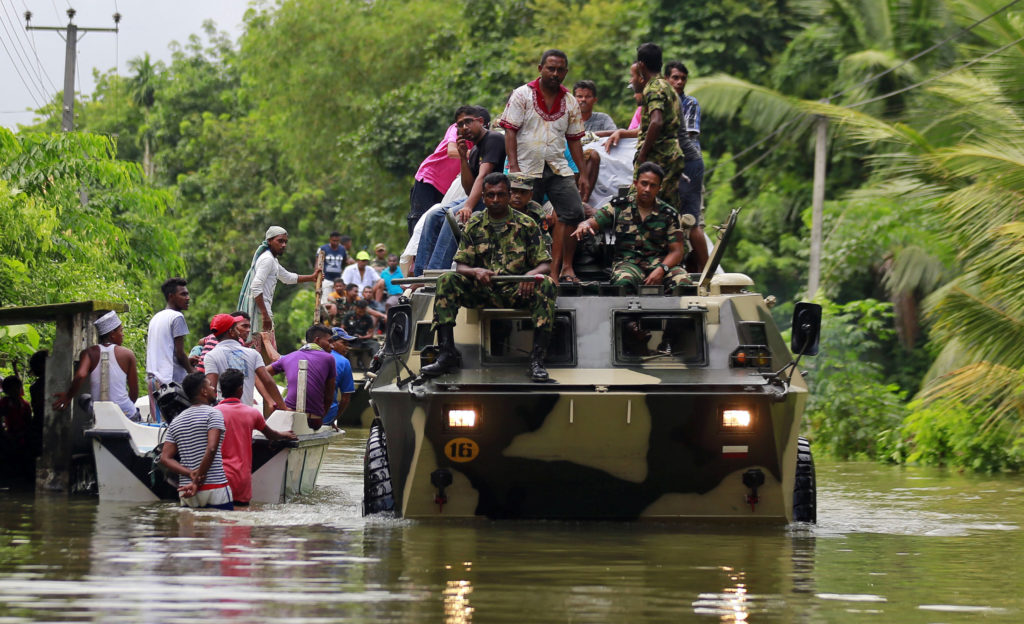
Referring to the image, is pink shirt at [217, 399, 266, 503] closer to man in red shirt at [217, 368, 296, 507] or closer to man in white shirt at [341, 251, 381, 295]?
man in red shirt at [217, 368, 296, 507]

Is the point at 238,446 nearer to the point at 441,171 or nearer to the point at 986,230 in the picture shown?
the point at 441,171

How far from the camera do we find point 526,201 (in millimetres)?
10508

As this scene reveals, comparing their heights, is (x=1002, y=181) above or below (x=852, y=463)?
above

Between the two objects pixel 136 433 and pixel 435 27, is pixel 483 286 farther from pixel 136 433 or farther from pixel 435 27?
pixel 435 27

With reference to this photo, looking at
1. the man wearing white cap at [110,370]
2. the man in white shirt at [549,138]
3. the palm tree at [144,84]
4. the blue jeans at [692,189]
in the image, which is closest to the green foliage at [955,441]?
the blue jeans at [692,189]

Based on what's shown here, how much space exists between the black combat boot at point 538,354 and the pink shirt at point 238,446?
2.41m

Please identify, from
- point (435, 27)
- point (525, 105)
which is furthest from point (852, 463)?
point (435, 27)

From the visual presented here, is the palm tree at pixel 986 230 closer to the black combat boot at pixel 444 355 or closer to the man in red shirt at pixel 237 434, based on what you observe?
the black combat boot at pixel 444 355

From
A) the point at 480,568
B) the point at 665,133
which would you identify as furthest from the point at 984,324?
the point at 480,568

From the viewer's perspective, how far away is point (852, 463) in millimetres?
18562

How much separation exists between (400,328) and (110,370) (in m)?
3.12

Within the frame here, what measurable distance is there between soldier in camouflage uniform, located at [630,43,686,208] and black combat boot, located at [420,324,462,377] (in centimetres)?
235

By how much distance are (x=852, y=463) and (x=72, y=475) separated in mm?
9740

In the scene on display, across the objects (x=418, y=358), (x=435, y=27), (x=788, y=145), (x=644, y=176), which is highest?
(x=435, y=27)
